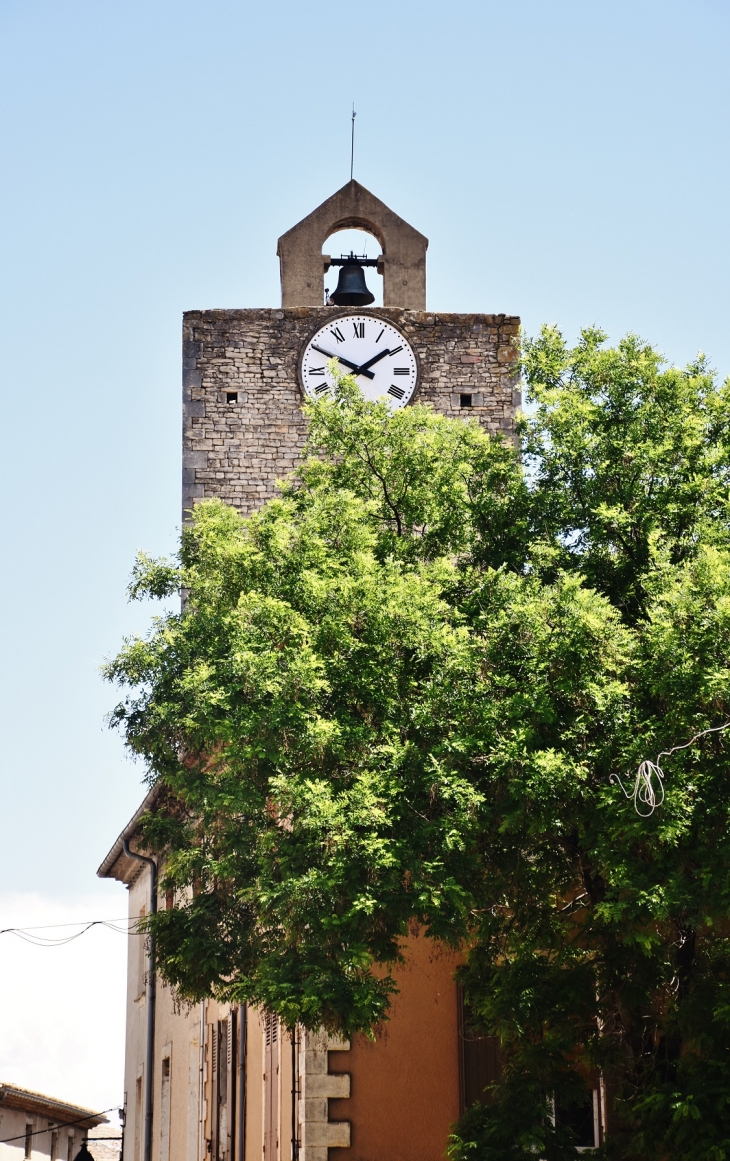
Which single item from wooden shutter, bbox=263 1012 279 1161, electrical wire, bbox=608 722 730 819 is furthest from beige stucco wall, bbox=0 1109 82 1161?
electrical wire, bbox=608 722 730 819

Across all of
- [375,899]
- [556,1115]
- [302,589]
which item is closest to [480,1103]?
[556,1115]

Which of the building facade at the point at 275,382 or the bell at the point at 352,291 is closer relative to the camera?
the building facade at the point at 275,382

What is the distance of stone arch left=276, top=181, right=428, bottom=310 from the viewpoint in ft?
77.2

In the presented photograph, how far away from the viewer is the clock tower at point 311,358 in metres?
22.9

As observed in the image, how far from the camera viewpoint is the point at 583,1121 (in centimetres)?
1365

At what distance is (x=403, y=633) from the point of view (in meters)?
11.6

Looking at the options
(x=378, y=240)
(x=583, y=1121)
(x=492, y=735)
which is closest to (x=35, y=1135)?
(x=378, y=240)

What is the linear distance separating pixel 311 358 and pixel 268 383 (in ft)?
2.39

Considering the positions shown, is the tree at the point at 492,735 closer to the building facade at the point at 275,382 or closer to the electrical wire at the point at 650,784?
the electrical wire at the point at 650,784

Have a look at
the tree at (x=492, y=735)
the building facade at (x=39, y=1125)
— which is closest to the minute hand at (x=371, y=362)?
the tree at (x=492, y=735)

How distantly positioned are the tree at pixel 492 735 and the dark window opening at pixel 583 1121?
710 mm

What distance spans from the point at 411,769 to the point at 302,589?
5.48 ft

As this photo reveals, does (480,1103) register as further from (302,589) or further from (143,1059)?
(143,1059)

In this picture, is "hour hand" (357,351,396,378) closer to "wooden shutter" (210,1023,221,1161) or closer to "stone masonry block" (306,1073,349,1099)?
"wooden shutter" (210,1023,221,1161)
